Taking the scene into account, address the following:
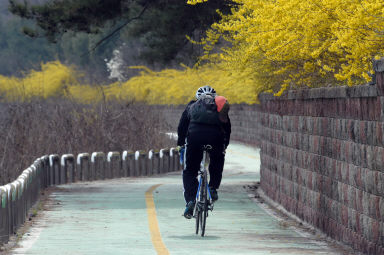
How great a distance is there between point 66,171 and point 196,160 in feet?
38.4

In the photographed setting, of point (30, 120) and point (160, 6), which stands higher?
point (160, 6)

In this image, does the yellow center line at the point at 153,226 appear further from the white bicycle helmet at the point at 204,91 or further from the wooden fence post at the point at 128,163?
the wooden fence post at the point at 128,163

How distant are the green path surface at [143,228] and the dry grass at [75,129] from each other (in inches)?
126

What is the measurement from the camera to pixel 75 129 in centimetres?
2995

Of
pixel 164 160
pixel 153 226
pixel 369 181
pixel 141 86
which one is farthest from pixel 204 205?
pixel 141 86

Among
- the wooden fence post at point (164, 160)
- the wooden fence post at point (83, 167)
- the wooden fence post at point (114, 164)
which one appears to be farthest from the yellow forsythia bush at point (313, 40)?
the wooden fence post at point (164, 160)

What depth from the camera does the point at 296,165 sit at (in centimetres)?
1608

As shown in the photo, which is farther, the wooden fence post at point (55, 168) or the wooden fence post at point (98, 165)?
the wooden fence post at point (98, 165)

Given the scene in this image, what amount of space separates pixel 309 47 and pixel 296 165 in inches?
88.5

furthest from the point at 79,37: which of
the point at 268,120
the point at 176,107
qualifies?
the point at 268,120

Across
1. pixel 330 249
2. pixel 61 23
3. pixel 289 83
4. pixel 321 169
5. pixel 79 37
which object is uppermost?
pixel 79 37

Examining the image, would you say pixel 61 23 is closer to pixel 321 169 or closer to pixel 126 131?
pixel 126 131

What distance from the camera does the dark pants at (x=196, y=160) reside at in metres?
13.4

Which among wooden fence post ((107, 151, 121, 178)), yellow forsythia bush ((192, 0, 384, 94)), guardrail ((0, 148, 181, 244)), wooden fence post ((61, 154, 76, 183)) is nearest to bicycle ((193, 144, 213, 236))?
yellow forsythia bush ((192, 0, 384, 94))
